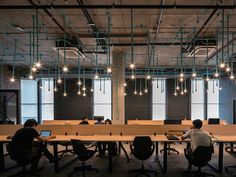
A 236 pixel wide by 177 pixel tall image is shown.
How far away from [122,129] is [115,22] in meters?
3.09

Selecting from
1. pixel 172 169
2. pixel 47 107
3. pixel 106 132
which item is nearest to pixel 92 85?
pixel 47 107

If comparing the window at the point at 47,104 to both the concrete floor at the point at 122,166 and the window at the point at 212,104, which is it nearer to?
the concrete floor at the point at 122,166

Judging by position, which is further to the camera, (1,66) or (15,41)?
(1,66)

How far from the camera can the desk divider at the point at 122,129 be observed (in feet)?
21.5

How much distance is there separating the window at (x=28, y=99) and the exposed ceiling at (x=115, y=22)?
559cm

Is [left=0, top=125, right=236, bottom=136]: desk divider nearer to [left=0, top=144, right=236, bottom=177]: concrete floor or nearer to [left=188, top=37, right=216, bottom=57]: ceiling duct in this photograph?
[left=0, top=144, right=236, bottom=177]: concrete floor

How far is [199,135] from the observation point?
475 centimetres

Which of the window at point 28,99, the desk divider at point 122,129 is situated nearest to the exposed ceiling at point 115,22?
the desk divider at point 122,129

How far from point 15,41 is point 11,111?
653 centimetres

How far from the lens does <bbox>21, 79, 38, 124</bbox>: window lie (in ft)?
49.9

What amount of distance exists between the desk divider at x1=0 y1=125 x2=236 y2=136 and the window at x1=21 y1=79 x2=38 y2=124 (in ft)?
29.3

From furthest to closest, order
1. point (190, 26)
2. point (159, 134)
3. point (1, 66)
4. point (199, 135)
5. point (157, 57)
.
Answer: point (1, 66), point (157, 57), point (190, 26), point (159, 134), point (199, 135)

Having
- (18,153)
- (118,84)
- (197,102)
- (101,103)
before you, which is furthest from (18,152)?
(197,102)

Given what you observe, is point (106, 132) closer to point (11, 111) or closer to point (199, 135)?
point (199, 135)
